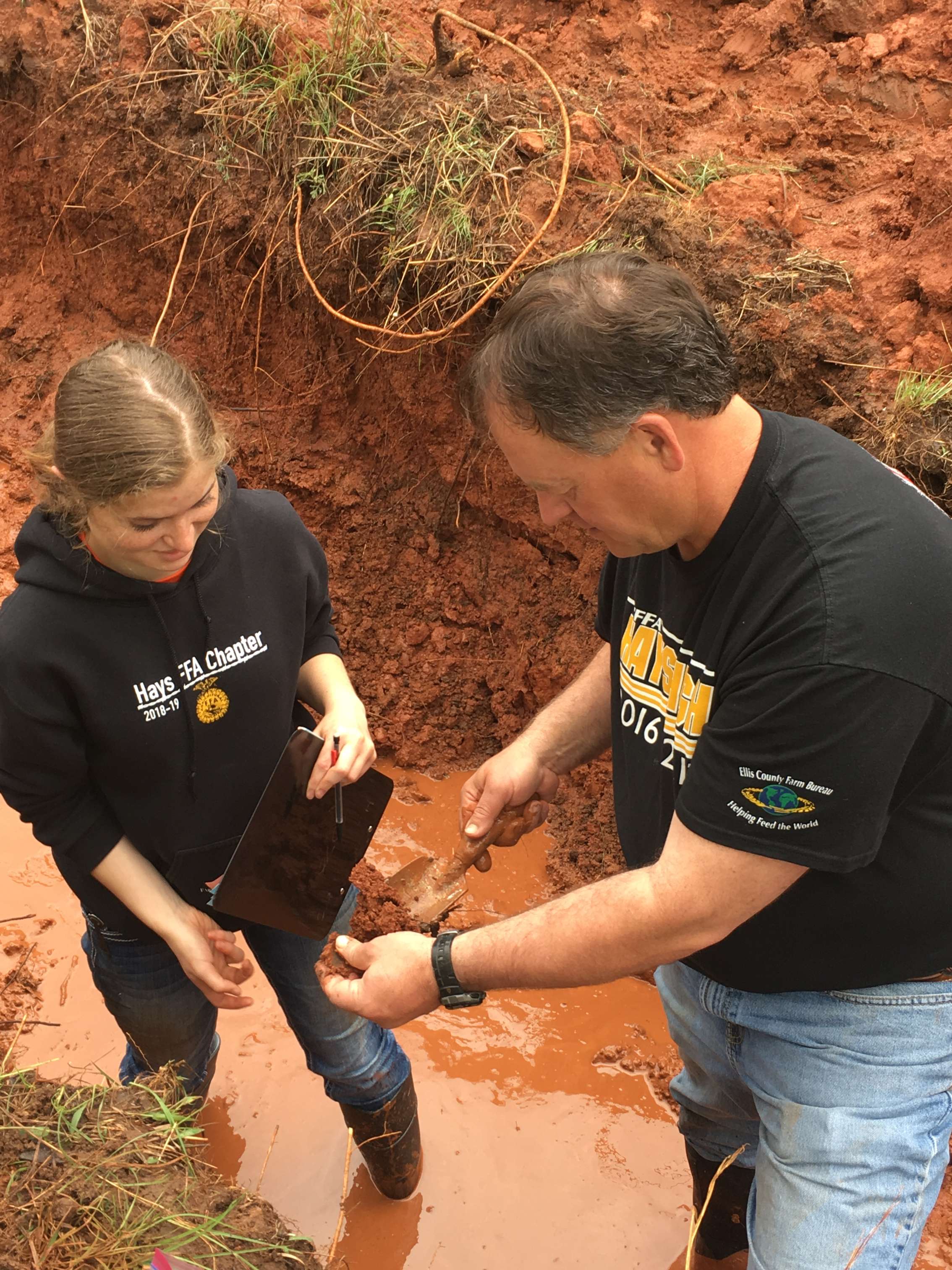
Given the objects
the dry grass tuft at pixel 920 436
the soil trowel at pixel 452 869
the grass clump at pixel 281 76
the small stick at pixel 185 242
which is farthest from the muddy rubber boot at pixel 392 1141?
the grass clump at pixel 281 76

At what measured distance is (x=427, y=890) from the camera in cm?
259

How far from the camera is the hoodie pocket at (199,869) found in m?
2.14

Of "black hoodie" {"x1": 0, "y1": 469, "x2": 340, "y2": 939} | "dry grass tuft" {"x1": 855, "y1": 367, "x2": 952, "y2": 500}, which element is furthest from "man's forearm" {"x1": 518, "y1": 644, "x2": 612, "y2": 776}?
"dry grass tuft" {"x1": 855, "y1": 367, "x2": 952, "y2": 500}

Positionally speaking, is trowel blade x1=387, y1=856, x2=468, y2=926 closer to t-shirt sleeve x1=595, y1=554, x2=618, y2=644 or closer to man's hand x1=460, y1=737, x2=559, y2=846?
man's hand x1=460, y1=737, x2=559, y2=846

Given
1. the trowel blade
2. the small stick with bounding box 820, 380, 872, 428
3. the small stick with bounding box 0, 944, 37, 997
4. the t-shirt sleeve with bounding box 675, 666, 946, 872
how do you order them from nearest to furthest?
the t-shirt sleeve with bounding box 675, 666, 946, 872, the trowel blade, the small stick with bounding box 0, 944, 37, 997, the small stick with bounding box 820, 380, 872, 428

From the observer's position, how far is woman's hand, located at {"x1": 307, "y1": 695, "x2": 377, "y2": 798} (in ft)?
6.92

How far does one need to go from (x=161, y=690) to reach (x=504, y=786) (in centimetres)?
76

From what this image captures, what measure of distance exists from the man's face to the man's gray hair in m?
0.02

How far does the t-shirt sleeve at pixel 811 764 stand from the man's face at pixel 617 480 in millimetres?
298

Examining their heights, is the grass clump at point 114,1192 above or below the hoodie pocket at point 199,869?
below

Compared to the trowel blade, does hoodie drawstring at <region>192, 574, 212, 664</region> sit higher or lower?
A: higher

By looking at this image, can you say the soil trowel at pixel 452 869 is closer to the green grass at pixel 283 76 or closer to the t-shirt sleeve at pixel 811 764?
the t-shirt sleeve at pixel 811 764

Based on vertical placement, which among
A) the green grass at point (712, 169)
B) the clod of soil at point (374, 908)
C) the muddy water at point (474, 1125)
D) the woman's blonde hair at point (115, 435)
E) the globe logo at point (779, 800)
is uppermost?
the green grass at point (712, 169)

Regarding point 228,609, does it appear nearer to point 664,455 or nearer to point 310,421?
point 664,455
